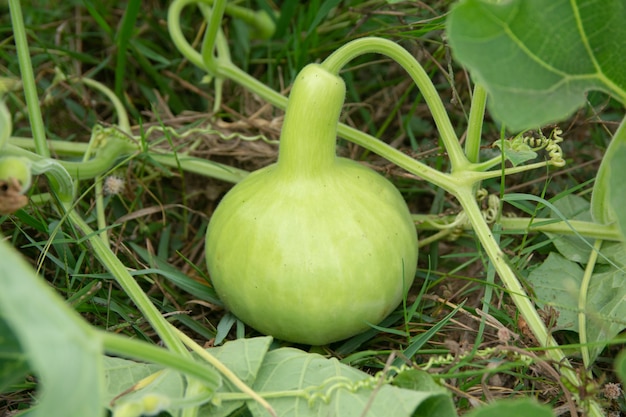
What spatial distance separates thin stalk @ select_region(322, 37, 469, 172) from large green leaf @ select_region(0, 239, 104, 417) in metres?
0.72

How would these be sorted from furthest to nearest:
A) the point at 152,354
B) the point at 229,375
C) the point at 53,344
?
the point at 229,375, the point at 152,354, the point at 53,344

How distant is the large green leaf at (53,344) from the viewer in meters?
0.68

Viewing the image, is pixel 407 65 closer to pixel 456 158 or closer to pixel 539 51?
pixel 456 158

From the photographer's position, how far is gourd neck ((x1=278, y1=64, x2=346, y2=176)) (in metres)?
1.26

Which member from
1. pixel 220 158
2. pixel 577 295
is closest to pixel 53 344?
pixel 577 295

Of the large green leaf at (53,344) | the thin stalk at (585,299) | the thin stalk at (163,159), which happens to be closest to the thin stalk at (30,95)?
the thin stalk at (163,159)

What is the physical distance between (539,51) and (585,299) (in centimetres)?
53

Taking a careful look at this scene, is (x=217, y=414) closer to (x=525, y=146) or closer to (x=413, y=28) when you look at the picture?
(x=525, y=146)

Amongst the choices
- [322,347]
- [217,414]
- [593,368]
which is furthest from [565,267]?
[217,414]

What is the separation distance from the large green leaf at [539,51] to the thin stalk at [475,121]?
26cm

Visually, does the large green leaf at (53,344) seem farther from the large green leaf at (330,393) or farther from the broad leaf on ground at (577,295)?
the broad leaf on ground at (577,295)

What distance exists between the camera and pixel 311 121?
128 centimetres

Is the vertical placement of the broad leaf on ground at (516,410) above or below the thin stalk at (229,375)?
above

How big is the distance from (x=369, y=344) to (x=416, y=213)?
0.43 meters
